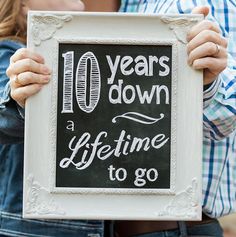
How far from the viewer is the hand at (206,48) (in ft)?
7.39

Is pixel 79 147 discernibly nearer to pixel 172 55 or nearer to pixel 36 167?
pixel 36 167

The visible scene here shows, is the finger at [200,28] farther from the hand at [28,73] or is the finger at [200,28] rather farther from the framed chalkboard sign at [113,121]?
the hand at [28,73]

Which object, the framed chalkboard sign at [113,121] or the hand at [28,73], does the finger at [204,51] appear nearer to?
the framed chalkboard sign at [113,121]

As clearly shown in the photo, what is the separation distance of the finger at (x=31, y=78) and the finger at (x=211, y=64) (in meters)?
0.32

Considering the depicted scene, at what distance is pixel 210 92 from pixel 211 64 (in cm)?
14

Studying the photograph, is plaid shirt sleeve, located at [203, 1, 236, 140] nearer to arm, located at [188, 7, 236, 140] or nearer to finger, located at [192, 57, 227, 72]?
arm, located at [188, 7, 236, 140]

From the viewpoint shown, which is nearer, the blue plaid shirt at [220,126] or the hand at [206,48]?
the hand at [206,48]

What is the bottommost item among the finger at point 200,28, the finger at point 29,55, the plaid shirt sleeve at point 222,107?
the plaid shirt sleeve at point 222,107

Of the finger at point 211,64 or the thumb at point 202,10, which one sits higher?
the thumb at point 202,10

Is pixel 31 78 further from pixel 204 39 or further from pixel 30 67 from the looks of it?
pixel 204 39

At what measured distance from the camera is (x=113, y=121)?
2.31m

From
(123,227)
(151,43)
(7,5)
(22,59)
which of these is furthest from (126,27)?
(123,227)

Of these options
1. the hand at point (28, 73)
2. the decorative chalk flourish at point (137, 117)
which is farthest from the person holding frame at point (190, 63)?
the decorative chalk flourish at point (137, 117)

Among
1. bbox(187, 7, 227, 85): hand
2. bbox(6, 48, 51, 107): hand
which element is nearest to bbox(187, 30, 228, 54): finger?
bbox(187, 7, 227, 85): hand
